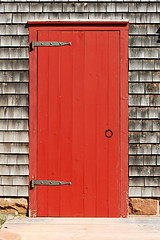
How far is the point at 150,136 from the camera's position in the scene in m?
4.10

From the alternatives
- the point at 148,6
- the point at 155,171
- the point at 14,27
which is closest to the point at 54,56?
the point at 14,27

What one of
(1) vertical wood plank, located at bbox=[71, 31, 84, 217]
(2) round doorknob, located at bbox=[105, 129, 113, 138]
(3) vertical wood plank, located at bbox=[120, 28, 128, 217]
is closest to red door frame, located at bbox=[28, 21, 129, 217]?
(3) vertical wood plank, located at bbox=[120, 28, 128, 217]

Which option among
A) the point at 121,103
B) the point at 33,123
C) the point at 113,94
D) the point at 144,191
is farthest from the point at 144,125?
the point at 33,123

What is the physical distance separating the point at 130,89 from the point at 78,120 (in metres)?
0.83

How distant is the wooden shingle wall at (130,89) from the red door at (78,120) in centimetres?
23

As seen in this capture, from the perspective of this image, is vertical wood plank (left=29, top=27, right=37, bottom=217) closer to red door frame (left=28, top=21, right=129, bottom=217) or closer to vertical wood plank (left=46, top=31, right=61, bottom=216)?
red door frame (left=28, top=21, right=129, bottom=217)

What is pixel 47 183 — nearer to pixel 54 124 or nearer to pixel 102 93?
pixel 54 124

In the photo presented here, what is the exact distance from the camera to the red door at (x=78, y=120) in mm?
4039

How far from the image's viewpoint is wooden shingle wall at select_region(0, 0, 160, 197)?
4.09 metres

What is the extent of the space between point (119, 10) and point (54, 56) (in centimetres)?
110

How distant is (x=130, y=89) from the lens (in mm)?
4098

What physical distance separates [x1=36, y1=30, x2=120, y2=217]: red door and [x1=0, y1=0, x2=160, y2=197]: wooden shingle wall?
0.23 meters

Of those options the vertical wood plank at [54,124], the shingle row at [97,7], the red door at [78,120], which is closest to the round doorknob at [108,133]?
the red door at [78,120]

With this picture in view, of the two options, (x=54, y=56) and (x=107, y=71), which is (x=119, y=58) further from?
(x=54, y=56)
